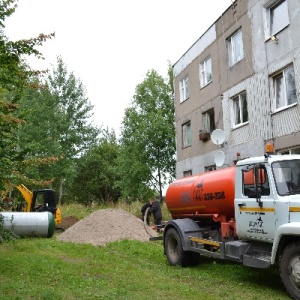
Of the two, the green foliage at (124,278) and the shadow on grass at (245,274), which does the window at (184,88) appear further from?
the shadow on grass at (245,274)

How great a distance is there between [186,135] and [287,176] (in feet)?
51.0

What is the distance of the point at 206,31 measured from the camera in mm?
19969

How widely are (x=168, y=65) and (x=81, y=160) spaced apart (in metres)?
12.6

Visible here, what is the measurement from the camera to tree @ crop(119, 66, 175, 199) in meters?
34.1

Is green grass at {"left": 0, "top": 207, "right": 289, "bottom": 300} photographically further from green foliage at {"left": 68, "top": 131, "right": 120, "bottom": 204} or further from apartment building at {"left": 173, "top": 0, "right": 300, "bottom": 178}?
green foliage at {"left": 68, "top": 131, "right": 120, "bottom": 204}

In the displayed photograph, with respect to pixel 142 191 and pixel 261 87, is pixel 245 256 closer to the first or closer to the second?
pixel 261 87

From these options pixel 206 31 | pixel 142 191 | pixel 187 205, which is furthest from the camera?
pixel 142 191

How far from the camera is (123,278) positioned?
26.7ft

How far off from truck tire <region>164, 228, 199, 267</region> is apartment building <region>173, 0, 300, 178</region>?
5.72m

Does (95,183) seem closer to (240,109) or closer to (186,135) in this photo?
(186,135)

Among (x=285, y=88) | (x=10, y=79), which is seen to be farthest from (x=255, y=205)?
(x=285, y=88)

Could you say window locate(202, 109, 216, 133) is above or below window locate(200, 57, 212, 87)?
below

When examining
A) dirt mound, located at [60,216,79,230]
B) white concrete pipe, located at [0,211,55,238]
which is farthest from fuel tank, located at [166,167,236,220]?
dirt mound, located at [60,216,79,230]

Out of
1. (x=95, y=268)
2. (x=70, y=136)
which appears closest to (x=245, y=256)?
(x=95, y=268)
